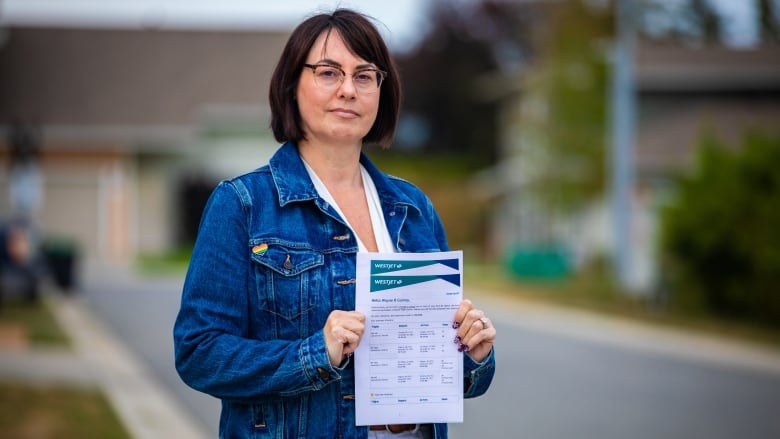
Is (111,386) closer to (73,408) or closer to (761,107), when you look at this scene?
(73,408)

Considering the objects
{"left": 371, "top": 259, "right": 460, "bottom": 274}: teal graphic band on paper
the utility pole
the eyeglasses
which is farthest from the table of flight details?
the utility pole

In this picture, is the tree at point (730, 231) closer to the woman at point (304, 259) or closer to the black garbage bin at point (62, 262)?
the black garbage bin at point (62, 262)

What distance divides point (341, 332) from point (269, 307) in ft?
0.66

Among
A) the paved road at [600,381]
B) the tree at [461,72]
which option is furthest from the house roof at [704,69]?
the tree at [461,72]

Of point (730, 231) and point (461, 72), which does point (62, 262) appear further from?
point (461, 72)

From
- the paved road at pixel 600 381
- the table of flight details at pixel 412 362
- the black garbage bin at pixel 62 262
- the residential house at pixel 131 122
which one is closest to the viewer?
the table of flight details at pixel 412 362

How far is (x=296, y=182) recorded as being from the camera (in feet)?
9.65

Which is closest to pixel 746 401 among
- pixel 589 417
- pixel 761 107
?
pixel 589 417

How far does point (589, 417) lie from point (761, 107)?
22091 millimetres

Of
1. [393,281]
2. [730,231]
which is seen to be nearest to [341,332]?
[393,281]

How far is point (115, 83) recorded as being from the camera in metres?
41.2

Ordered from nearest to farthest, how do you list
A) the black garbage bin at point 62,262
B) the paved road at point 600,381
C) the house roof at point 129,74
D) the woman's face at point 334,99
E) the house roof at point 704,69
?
the woman's face at point 334,99 → the paved road at point 600,381 → the black garbage bin at point 62,262 → the house roof at point 704,69 → the house roof at point 129,74

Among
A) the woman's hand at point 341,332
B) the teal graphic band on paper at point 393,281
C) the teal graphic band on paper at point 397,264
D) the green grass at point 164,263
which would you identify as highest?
the teal graphic band on paper at point 397,264

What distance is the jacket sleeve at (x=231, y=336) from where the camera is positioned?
278cm
